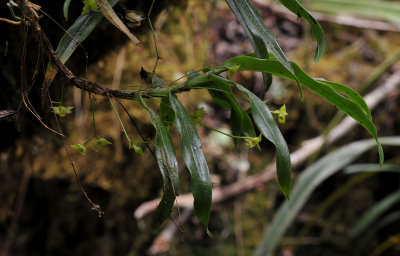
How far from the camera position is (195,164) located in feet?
1.28

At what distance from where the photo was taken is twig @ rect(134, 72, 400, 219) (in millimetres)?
1287

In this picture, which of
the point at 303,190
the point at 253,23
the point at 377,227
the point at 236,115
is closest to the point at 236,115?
the point at 236,115

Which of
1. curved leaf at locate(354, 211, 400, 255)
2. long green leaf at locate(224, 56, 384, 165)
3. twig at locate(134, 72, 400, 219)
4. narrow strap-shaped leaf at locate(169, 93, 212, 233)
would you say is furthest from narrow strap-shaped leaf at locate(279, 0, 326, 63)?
curved leaf at locate(354, 211, 400, 255)

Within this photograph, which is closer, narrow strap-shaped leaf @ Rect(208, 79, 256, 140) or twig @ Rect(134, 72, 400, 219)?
narrow strap-shaped leaf @ Rect(208, 79, 256, 140)

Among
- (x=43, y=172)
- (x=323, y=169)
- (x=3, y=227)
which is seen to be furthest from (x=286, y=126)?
(x=3, y=227)

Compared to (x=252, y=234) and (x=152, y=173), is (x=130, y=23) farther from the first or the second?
(x=252, y=234)

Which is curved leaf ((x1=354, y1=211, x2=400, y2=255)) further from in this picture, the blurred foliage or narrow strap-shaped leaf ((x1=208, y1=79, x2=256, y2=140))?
narrow strap-shaped leaf ((x1=208, y1=79, x2=256, y2=140))

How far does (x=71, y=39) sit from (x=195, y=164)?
20cm

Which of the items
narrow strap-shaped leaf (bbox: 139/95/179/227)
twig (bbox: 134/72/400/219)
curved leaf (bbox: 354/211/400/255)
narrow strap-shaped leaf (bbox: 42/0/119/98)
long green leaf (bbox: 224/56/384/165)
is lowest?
curved leaf (bbox: 354/211/400/255)

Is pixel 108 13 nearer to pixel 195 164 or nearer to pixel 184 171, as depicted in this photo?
pixel 195 164

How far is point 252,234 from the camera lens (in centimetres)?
154

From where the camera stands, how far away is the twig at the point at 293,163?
1287 mm

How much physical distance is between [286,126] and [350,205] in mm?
452

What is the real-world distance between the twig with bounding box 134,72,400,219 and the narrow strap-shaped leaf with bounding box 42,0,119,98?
A: 872 millimetres
